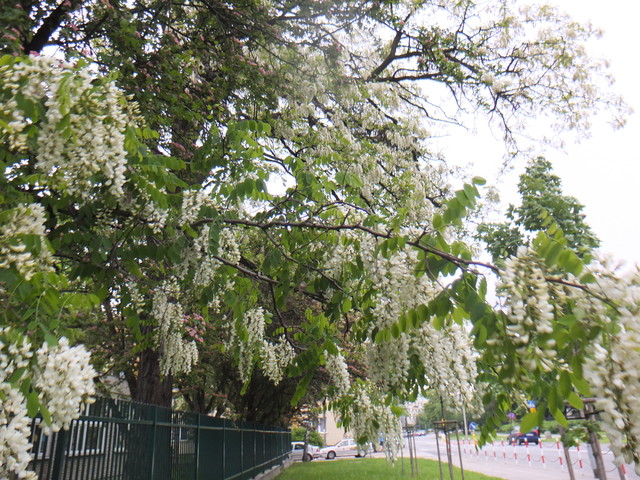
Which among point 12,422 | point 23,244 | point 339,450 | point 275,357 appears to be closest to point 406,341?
point 12,422

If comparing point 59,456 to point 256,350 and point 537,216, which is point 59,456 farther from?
point 537,216

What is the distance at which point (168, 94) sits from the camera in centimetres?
548

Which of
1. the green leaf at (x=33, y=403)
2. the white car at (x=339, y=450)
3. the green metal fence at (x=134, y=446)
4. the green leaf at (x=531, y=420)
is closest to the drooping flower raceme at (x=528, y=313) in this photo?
the green leaf at (x=531, y=420)

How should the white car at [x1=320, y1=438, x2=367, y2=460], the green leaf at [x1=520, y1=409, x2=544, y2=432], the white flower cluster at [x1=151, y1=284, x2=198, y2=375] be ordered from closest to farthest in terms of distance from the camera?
the green leaf at [x1=520, y1=409, x2=544, y2=432] → the white flower cluster at [x1=151, y1=284, x2=198, y2=375] → the white car at [x1=320, y1=438, x2=367, y2=460]

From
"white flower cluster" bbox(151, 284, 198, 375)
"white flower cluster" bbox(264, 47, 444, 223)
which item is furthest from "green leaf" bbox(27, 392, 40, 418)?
"white flower cluster" bbox(264, 47, 444, 223)

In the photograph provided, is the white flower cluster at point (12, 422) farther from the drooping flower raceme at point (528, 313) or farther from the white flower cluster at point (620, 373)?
the white flower cluster at point (620, 373)

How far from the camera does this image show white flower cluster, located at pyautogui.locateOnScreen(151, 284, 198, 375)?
6.86 meters

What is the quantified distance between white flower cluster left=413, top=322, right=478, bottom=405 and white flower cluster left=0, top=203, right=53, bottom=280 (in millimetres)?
2477

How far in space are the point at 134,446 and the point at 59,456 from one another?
156 cm

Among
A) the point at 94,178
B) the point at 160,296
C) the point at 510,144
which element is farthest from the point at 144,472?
the point at 510,144

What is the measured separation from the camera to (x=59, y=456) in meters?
3.45

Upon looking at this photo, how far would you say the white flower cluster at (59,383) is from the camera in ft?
6.22

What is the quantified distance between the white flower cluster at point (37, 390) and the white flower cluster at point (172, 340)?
4.67 meters

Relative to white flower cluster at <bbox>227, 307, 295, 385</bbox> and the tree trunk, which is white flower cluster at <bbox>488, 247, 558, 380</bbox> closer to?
white flower cluster at <bbox>227, 307, 295, 385</bbox>
